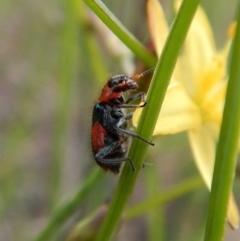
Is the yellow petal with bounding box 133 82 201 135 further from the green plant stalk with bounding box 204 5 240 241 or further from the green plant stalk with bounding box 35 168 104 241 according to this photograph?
the green plant stalk with bounding box 204 5 240 241

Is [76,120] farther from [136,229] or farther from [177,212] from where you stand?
[177,212]

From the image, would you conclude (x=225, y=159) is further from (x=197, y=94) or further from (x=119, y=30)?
(x=197, y=94)

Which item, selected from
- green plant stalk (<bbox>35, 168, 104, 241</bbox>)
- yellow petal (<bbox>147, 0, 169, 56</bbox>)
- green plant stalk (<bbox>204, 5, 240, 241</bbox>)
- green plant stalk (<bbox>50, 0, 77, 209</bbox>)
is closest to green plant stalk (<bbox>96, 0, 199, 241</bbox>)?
green plant stalk (<bbox>204, 5, 240, 241</bbox>)

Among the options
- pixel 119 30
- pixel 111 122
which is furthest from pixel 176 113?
pixel 119 30

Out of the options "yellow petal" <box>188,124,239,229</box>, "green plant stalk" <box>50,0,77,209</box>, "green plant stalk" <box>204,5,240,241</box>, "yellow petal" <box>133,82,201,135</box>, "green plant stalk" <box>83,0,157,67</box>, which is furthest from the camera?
"green plant stalk" <box>50,0,77,209</box>

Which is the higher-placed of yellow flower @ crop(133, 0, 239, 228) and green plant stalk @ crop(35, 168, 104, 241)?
green plant stalk @ crop(35, 168, 104, 241)
